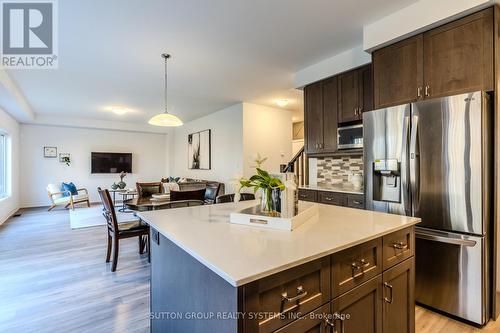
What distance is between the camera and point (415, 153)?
2.19 metres

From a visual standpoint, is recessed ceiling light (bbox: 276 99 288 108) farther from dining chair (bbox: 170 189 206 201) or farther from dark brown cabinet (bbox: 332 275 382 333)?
dark brown cabinet (bbox: 332 275 382 333)

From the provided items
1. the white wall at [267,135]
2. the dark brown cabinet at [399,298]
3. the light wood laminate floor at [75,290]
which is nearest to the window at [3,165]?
the light wood laminate floor at [75,290]

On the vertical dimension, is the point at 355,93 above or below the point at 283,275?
above

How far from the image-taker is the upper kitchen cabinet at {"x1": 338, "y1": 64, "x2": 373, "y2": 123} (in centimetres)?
316

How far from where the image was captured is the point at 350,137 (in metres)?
3.37

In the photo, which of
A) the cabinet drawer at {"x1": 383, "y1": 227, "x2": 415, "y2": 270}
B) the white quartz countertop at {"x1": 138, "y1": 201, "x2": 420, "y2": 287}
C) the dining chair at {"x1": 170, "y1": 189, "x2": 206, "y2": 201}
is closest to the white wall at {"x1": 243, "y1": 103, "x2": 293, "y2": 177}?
the dining chair at {"x1": 170, "y1": 189, "x2": 206, "y2": 201}

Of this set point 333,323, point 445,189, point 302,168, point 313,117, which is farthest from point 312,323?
point 302,168

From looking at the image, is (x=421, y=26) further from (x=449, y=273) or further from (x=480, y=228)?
(x=449, y=273)

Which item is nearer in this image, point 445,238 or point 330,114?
Answer: point 445,238

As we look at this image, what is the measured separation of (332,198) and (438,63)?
5.87ft

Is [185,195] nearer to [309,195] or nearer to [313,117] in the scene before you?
[309,195]

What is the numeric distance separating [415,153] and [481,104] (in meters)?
0.54

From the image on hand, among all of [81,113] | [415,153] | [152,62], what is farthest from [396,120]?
[81,113]

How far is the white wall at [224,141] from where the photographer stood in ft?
18.9
